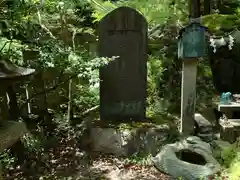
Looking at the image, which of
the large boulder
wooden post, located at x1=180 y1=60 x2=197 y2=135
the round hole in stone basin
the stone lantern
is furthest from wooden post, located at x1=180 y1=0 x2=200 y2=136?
the stone lantern

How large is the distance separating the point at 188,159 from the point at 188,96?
109 cm

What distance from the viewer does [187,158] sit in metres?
4.54

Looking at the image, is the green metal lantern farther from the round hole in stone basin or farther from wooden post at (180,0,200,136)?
the round hole in stone basin

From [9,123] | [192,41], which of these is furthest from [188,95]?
[9,123]

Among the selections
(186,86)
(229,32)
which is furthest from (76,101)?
(229,32)

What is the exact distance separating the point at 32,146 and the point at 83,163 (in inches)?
34.5

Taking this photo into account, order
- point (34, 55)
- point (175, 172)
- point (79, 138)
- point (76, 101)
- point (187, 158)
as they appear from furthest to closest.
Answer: point (76, 101)
point (34, 55)
point (79, 138)
point (187, 158)
point (175, 172)

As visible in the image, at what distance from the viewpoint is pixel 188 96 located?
16.6 feet

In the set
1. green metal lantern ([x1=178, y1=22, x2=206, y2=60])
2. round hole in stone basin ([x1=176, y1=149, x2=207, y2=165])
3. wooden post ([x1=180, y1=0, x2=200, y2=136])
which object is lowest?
round hole in stone basin ([x1=176, y1=149, x2=207, y2=165])

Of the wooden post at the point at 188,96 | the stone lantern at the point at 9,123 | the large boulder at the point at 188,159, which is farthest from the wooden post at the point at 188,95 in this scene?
the stone lantern at the point at 9,123

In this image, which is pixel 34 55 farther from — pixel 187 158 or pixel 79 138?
pixel 187 158

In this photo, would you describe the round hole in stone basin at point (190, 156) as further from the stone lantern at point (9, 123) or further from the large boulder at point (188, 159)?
the stone lantern at point (9, 123)

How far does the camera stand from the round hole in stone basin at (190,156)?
4.35 m

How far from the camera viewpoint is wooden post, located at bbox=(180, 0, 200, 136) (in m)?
4.96
